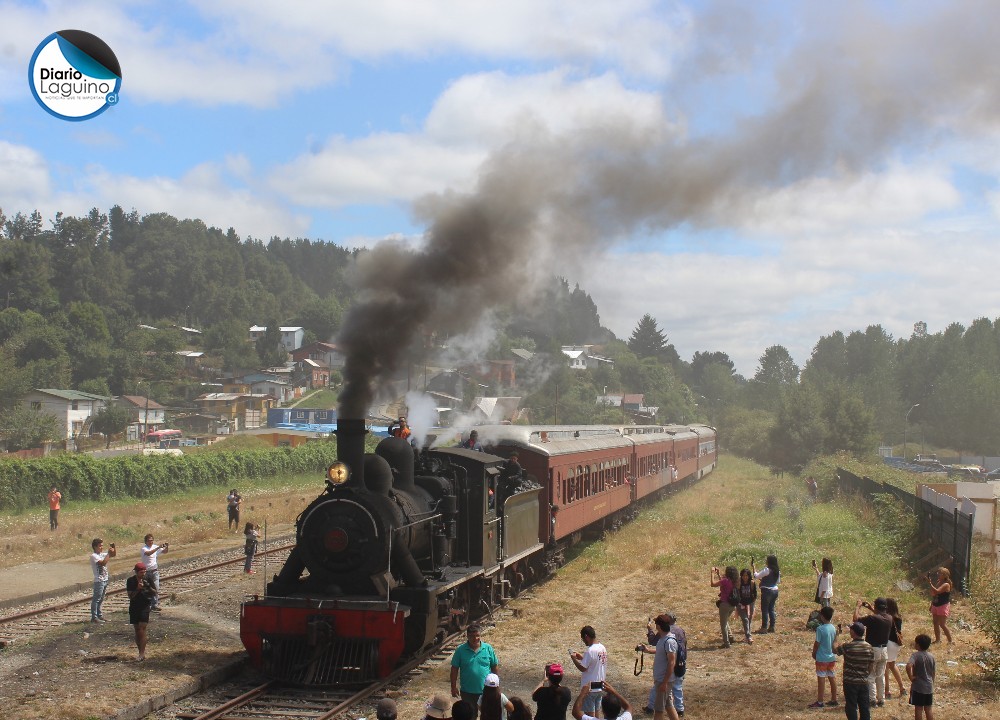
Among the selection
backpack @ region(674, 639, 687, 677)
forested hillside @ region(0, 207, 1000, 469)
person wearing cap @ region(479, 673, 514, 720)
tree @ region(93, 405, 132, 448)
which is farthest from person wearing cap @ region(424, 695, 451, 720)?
tree @ region(93, 405, 132, 448)

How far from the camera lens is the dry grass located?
41.3ft

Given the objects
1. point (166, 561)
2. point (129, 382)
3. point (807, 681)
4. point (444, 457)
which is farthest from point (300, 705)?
point (129, 382)

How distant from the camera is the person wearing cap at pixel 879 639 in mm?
11375

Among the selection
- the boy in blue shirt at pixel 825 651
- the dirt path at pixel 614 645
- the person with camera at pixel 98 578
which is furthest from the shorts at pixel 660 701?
the person with camera at pixel 98 578

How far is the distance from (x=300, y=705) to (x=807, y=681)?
6917 millimetres

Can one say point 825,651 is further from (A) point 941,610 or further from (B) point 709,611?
(B) point 709,611

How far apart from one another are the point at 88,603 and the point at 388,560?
919 cm

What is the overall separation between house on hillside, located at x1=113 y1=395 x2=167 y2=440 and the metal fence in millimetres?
73898

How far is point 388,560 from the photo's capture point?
12.9 meters

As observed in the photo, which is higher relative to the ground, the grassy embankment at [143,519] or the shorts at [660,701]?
the shorts at [660,701]

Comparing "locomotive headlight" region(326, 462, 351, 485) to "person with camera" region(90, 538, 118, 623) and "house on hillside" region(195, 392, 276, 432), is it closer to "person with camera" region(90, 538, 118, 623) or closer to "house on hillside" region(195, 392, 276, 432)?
"person with camera" region(90, 538, 118, 623)

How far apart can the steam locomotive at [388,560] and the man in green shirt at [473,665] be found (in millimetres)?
2310

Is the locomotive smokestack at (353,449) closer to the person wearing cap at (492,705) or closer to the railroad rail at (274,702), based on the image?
the railroad rail at (274,702)

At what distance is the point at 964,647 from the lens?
49.4 feet
